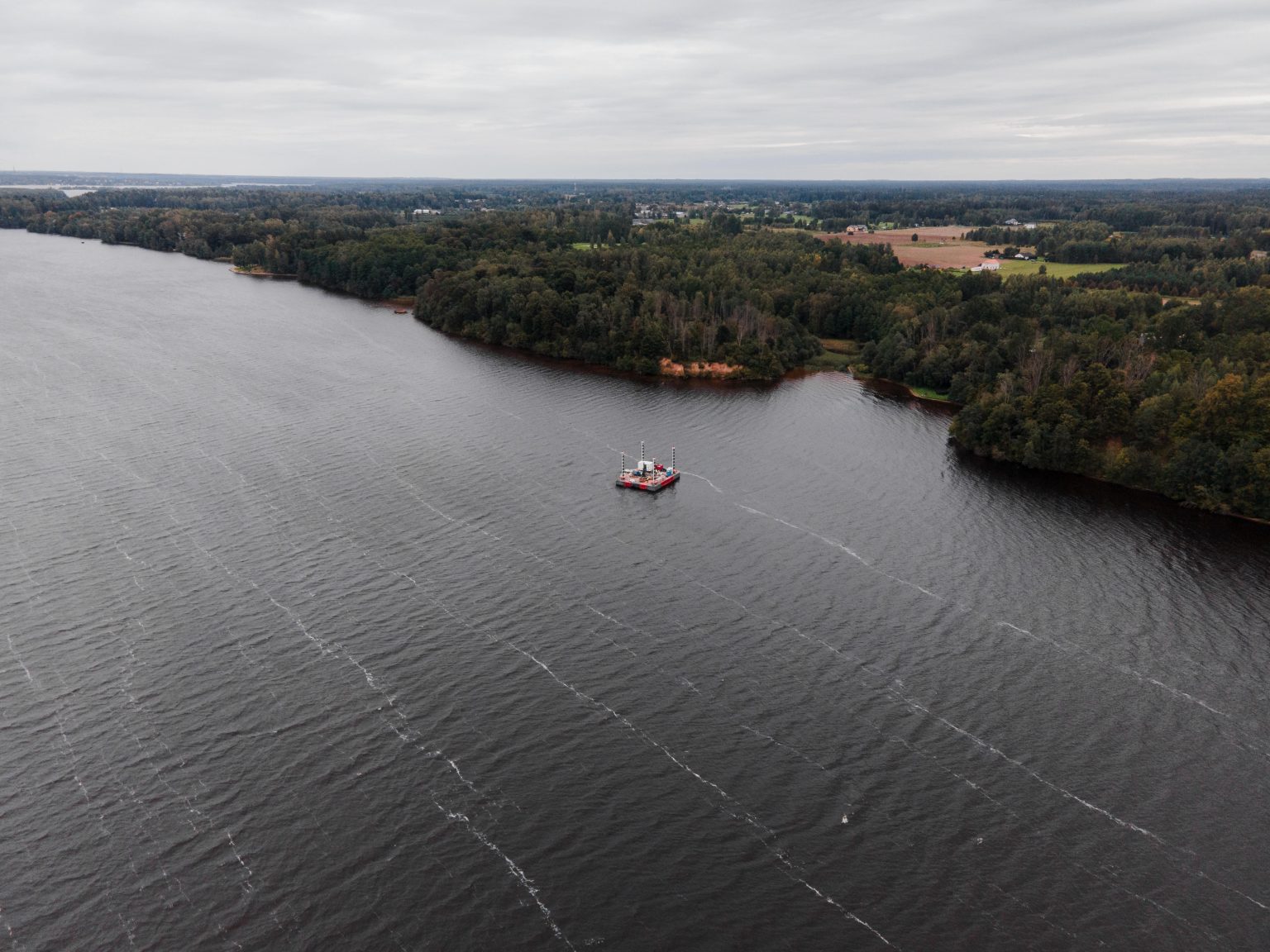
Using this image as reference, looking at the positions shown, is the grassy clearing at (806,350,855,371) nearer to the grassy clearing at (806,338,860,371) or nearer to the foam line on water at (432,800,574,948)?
the grassy clearing at (806,338,860,371)

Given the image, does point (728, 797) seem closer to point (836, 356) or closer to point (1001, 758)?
point (1001, 758)

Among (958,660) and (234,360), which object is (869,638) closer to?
(958,660)

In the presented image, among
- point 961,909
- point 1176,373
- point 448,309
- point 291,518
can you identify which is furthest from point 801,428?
point 448,309

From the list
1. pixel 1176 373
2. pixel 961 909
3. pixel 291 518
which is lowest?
pixel 961 909

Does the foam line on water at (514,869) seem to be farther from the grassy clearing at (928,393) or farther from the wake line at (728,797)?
the grassy clearing at (928,393)

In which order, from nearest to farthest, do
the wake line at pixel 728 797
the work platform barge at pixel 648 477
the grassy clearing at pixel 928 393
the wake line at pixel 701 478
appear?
1. the wake line at pixel 728 797
2. the work platform barge at pixel 648 477
3. the wake line at pixel 701 478
4. the grassy clearing at pixel 928 393

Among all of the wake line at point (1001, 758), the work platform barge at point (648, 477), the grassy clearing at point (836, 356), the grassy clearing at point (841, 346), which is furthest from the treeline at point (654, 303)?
the wake line at point (1001, 758)
